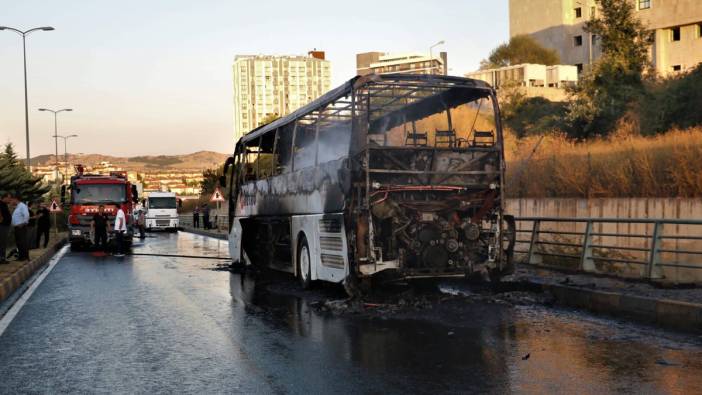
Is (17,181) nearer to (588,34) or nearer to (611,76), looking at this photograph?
(611,76)

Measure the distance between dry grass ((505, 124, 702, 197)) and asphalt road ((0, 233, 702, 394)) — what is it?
545 inches

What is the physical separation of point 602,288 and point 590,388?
5717 millimetres

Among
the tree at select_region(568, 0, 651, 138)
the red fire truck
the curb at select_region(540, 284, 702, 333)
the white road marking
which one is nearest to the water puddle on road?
the curb at select_region(540, 284, 702, 333)

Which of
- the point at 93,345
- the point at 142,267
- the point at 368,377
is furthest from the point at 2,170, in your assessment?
the point at 368,377

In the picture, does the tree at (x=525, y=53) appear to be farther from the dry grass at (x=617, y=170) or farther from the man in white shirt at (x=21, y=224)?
the man in white shirt at (x=21, y=224)

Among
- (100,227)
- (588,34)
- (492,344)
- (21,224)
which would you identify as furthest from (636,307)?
(588,34)

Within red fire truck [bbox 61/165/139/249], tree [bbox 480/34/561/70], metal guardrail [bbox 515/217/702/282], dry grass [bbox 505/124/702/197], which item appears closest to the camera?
metal guardrail [bbox 515/217/702/282]

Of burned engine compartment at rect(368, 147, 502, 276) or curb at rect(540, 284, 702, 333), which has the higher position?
burned engine compartment at rect(368, 147, 502, 276)

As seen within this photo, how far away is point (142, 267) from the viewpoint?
68.2 ft

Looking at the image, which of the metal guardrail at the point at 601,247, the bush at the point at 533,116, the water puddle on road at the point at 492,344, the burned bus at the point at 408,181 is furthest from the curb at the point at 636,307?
the bush at the point at 533,116

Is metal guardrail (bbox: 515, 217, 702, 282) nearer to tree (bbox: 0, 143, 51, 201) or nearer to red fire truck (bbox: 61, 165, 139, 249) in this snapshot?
red fire truck (bbox: 61, 165, 139, 249)

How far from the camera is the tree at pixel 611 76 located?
42781mm

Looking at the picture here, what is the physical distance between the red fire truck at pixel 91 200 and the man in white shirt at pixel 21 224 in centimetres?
888

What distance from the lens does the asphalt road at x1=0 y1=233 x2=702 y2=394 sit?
6.63 meters
